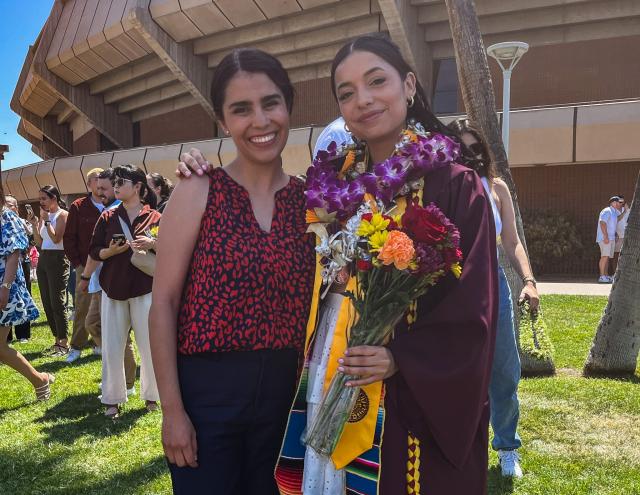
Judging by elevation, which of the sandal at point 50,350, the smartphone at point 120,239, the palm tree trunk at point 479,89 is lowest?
the sandal at point 50,350

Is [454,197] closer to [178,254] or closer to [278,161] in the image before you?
[278,161]

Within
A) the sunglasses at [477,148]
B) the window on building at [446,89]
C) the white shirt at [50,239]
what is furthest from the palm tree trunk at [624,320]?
the window on building at [446,89]

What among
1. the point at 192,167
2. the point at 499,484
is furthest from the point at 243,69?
the point at 499,484

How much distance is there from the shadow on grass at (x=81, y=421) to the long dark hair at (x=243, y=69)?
3770 mm

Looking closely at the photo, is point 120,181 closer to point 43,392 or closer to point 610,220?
point 43,392

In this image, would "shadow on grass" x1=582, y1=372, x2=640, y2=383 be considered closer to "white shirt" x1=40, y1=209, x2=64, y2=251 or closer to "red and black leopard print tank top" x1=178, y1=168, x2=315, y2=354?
"red and black leopard print tank top" x1=178, y1=168, x2=315, y2=354

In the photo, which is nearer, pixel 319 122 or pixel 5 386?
pixel 5 386

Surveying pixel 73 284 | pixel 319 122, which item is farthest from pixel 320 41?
pixel 73 284

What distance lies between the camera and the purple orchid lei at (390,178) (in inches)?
78.7

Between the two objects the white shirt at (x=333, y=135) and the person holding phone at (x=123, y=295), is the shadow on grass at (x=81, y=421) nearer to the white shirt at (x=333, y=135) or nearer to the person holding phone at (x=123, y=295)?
the person holding phone at (x=123, y=295)

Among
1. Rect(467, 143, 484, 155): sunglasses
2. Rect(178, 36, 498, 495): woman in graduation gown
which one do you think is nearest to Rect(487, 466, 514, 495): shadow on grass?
Rect(178, 36, 498, 495): woman in graduation gown

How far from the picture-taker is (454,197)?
6.59ft

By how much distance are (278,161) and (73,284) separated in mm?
9071

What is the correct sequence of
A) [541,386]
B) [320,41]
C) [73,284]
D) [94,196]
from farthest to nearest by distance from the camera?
1. [320,41]
2. [73,284]
3. [94,196]
4. [541,386]
